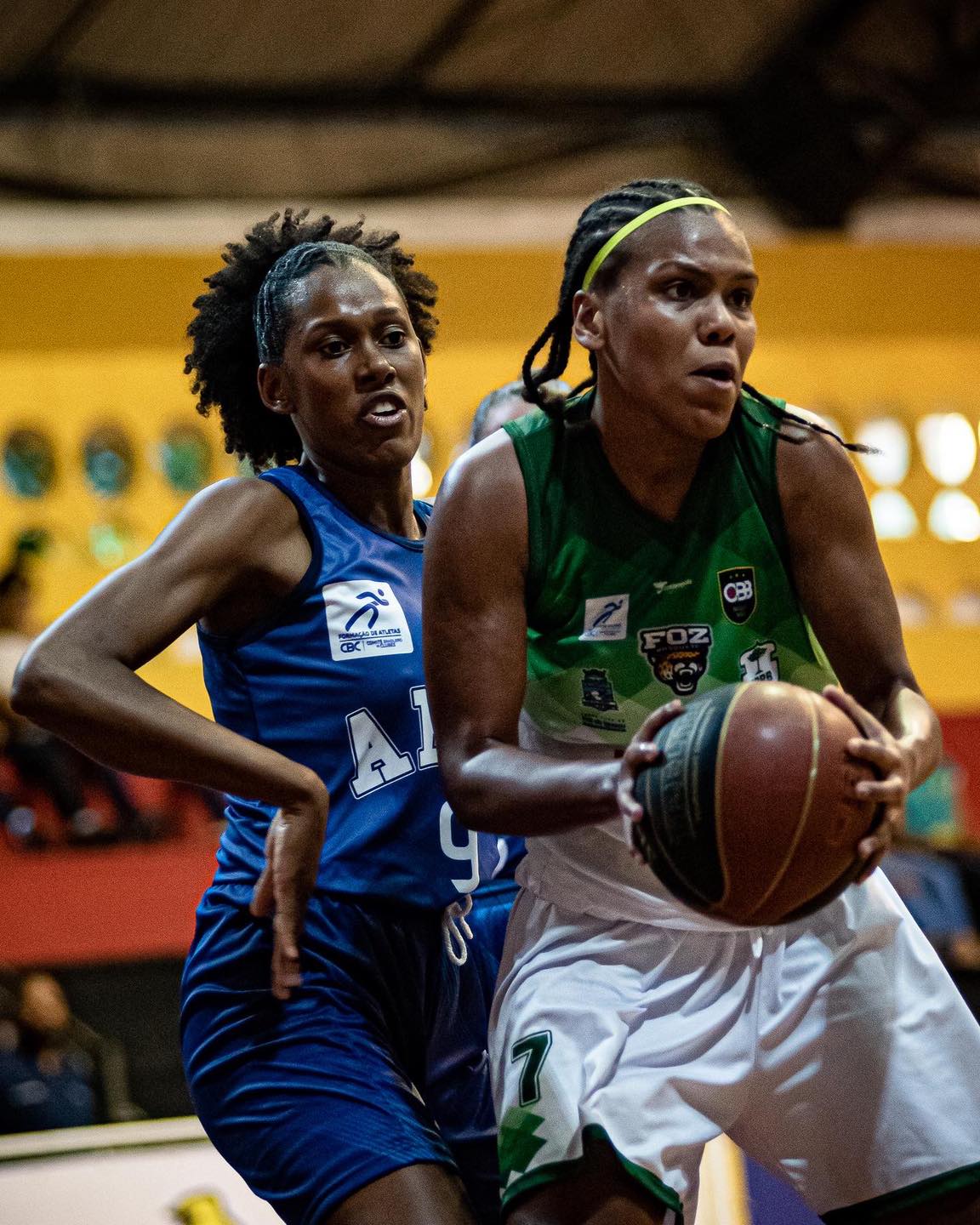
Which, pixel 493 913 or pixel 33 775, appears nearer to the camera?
pixel 493 913

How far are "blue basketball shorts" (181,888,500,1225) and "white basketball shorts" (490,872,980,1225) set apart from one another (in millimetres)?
182

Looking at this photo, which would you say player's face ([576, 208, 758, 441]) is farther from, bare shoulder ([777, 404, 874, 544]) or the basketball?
the basketball

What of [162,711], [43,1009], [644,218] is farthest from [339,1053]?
[43,1009]

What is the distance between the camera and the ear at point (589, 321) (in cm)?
238

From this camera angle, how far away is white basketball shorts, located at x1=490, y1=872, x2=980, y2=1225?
7.21 ft

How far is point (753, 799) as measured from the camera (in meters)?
1.92

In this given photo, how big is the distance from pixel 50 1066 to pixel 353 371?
121 inches

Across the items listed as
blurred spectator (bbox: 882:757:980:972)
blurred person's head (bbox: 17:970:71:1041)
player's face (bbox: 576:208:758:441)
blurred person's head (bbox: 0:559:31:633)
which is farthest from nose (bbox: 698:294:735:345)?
blurred person's head (bbox: 0:559:31:633)

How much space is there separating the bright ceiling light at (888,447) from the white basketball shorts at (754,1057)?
10.2 m

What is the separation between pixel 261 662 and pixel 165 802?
588cm

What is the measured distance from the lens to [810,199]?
1163 cm

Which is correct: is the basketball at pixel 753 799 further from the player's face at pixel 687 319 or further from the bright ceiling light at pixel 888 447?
the bright ceiling light at pixel 888 447

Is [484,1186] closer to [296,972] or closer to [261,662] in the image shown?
[296,972]

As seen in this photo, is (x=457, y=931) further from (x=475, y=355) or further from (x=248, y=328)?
(x=475, y=355)
